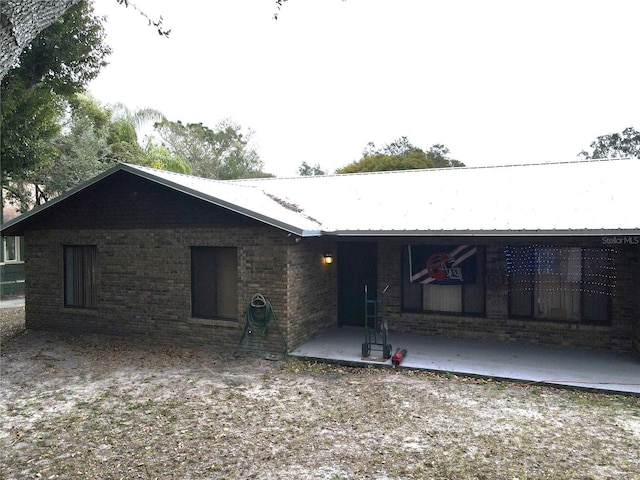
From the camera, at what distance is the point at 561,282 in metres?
8.78

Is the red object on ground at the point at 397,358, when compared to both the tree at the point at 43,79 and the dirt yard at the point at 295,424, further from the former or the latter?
the tree at the point at 43,79

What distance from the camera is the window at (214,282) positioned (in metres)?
9.24

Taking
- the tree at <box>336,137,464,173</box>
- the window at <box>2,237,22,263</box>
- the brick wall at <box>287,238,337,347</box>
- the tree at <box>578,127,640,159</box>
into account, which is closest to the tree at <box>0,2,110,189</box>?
the window at <box>2,237,22,263</box>

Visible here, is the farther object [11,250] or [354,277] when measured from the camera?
[11,250]

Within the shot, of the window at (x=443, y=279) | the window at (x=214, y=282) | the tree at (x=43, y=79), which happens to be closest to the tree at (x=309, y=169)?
the tree at (x=43, y=79)

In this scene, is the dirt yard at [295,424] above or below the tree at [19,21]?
below

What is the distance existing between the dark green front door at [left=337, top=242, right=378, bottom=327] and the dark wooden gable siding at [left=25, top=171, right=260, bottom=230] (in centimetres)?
261

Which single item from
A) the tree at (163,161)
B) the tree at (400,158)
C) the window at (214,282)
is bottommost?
the window at (214,282)

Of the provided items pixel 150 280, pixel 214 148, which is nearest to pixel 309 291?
pixel 150 280

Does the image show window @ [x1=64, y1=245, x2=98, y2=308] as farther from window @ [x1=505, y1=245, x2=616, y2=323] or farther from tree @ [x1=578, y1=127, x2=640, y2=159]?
tree @ [x1=578, y1=127, x2=640, y2=159]

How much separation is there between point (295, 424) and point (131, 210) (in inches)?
238

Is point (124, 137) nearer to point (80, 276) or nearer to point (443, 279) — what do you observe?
point (80, 276)

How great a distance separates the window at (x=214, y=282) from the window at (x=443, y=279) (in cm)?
346

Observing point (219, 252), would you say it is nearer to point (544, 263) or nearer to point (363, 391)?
point (363, 391)
